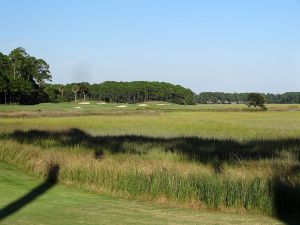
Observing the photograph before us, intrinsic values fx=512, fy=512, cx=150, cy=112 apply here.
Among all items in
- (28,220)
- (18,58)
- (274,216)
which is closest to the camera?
(28,220)

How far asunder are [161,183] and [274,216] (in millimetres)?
2930

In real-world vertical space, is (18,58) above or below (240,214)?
above

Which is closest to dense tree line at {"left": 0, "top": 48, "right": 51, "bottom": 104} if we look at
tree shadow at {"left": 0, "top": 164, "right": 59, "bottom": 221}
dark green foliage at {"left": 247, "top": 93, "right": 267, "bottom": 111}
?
dark green foliage at {"left": 247, "top": 93, "right": 267, "bottom": 111}

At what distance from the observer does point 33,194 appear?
11656mm

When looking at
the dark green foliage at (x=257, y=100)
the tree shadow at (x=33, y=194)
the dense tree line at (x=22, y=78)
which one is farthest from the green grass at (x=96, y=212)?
the dark green foliage at (x=257, y=100)

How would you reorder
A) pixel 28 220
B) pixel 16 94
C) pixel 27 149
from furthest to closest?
pixel 16 94, pixel 27 149, pixel 28 220

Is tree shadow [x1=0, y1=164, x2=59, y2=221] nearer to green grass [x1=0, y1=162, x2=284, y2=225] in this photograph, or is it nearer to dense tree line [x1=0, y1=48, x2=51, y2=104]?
green grass [x1=0, y1=162, x2=284, y2=225]

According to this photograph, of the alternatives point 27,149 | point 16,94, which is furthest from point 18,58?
point 27,149

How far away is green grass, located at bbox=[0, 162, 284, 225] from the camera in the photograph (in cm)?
892

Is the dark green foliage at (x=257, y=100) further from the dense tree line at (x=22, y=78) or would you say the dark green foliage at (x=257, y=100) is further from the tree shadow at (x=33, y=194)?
the tree shadow at (x=33, y=194)

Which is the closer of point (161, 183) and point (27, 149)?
point (161, 183)

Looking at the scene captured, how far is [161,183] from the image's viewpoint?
11.9m

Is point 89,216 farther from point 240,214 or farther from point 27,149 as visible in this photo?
point 27,149

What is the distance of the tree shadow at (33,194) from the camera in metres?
9.59
